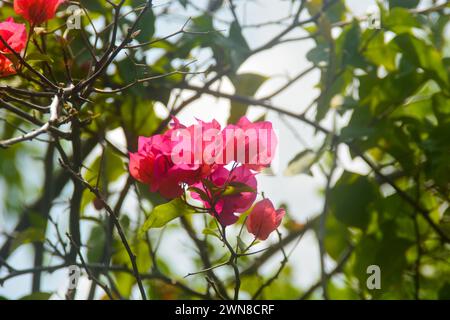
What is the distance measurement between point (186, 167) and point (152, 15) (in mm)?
530

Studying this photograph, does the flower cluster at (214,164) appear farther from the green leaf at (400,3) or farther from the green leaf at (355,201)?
the green leaf at (400,3)

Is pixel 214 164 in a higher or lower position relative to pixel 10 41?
lower

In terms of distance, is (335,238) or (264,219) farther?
(335,238)

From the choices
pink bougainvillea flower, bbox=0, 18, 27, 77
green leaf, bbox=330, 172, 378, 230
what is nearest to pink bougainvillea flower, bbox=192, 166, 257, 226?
pink bougainvillea flower, bbox=0, 18, 27, 77

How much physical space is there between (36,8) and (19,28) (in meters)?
0.04

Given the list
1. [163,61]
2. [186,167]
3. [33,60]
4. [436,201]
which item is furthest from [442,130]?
[33,60]

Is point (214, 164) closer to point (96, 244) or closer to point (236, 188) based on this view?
point (236, 188)

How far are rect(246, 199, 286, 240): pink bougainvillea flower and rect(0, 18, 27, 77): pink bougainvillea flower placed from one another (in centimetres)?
39

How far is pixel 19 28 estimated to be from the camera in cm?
101

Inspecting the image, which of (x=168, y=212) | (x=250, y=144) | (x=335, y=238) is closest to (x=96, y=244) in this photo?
A: (x=335, y=238)

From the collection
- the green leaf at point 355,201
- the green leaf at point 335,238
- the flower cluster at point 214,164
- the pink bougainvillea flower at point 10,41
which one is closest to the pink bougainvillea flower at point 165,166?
the flower cluster at point 214,164

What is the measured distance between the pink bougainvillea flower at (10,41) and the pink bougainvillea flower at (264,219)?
39cm

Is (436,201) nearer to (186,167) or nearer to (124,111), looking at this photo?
(124,111)
